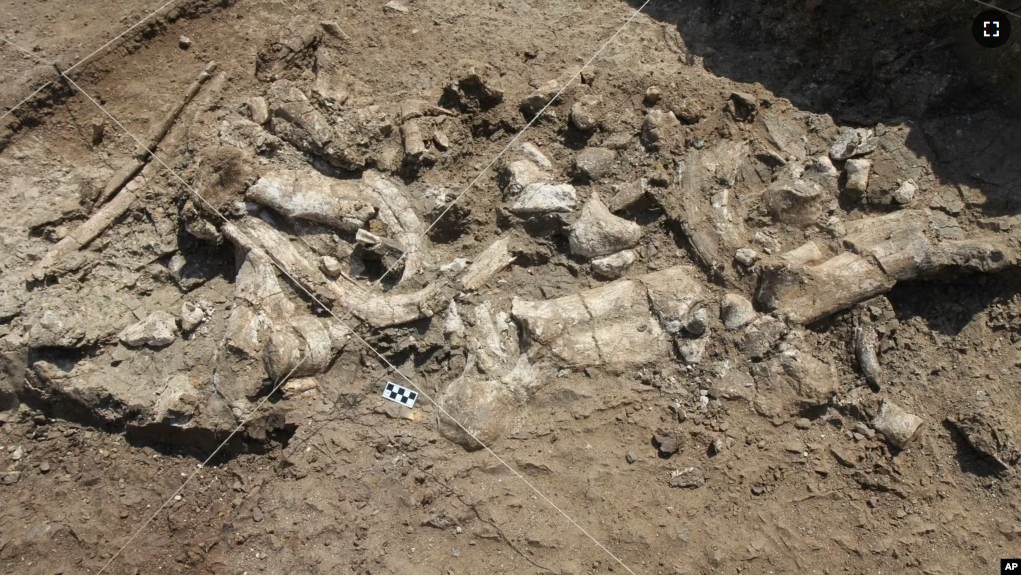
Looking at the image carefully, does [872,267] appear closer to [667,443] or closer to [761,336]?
[761,336]

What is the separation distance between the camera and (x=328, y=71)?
16.0ft

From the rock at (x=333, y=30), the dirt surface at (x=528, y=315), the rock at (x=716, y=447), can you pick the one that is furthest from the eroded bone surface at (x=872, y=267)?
the rock at (x=333, y=30)

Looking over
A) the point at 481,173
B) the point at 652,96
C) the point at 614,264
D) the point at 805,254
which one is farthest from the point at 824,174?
the point at 481,173

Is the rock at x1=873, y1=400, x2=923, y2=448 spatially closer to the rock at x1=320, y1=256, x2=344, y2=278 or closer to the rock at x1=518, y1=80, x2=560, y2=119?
the rock at x1=518, y1=80, x2=560, y2=119

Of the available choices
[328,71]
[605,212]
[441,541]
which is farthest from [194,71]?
[441,541]

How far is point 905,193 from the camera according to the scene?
164 inches

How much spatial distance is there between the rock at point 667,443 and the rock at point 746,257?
1.26 meters

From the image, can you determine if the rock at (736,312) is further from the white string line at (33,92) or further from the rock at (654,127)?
the white string line at (33,92)

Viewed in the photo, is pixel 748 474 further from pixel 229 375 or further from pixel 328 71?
pixel 328 71

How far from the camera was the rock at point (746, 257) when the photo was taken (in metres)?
4.16

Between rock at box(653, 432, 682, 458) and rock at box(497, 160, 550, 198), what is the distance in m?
1.93

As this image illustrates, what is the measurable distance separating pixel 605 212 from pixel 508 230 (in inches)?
27.7

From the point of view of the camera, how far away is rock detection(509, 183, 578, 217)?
14.3 ft

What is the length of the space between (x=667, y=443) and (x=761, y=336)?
3.07ft
